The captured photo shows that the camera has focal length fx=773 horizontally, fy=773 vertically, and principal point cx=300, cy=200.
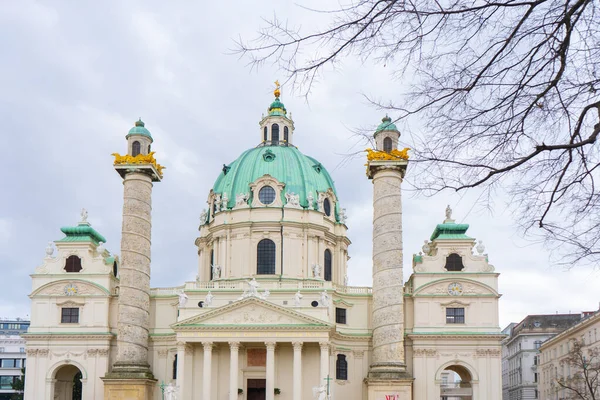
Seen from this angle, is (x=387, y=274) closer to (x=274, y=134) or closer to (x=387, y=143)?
(x=387, y=143)

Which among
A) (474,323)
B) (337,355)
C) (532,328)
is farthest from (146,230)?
(532,328)

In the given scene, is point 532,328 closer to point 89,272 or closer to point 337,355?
point 337,355

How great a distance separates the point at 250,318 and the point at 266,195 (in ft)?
50.1

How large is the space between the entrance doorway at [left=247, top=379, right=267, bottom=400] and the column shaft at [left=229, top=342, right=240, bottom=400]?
3.91m

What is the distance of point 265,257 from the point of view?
226 feet

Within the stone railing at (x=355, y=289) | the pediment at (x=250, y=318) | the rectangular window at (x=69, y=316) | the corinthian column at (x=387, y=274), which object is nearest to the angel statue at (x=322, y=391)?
the corinthian column at (x=387, y=274)

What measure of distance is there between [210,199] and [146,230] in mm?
11839

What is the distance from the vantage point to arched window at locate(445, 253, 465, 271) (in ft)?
211

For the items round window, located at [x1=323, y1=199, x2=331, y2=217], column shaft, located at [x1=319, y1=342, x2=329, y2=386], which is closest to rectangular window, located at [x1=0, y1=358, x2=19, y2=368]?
round window, located at [x1=323, y1=199, x2=331, y2=217]

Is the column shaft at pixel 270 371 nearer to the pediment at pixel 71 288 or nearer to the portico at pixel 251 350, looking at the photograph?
the portico at pixel 251 350

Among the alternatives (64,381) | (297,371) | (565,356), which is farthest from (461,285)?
(64,381)

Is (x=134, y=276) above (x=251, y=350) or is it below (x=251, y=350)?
above

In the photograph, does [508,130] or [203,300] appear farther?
[203,300]

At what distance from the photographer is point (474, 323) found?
62.3 meters
